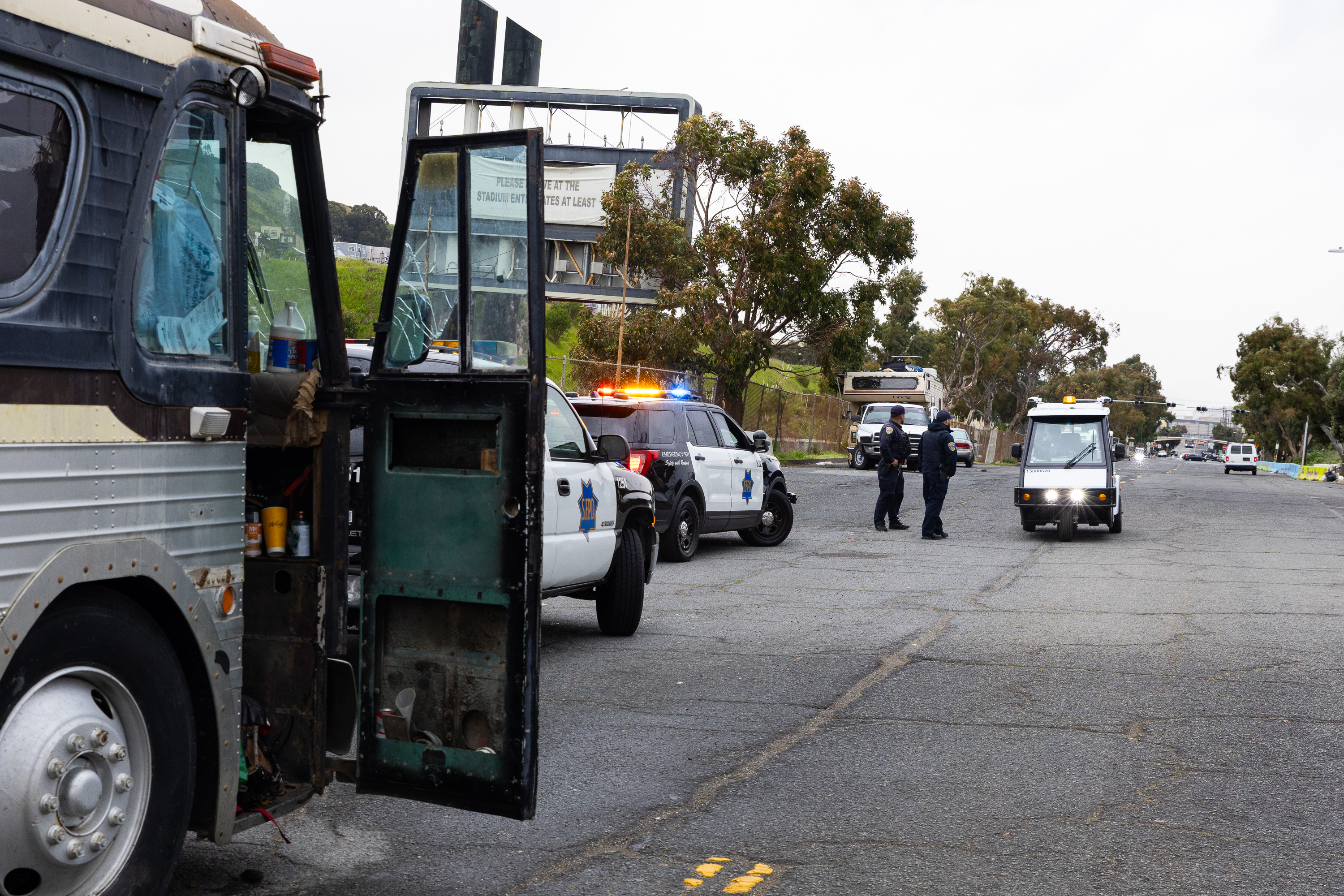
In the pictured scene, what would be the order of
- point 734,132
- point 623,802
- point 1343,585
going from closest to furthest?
point 623,802
point 1343,585
point 734,132

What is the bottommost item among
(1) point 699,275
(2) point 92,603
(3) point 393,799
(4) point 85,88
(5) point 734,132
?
(3) point 393,799

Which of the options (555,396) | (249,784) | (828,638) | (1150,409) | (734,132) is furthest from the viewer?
(1150,409)

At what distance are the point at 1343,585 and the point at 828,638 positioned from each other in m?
7.07

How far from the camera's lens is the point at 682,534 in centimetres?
1430

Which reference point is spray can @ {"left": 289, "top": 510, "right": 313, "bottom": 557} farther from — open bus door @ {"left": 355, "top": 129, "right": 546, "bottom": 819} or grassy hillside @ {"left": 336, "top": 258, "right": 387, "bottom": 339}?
grassy hillside @ {"left": 336, "top": 258, "right": 387, "bottom": 339}

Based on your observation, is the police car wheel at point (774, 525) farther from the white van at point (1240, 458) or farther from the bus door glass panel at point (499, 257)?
the white van at point (1240, 458)

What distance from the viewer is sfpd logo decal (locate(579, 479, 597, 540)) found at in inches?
338

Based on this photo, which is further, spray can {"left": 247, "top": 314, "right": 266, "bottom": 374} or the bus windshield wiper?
the bus windshield wiper

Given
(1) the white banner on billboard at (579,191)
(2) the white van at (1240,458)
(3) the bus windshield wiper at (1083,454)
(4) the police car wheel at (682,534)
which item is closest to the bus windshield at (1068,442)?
(3) the bus windshield wiper at (1083,454)

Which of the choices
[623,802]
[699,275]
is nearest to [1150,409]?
[699,275]

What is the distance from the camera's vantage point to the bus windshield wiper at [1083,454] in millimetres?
18891

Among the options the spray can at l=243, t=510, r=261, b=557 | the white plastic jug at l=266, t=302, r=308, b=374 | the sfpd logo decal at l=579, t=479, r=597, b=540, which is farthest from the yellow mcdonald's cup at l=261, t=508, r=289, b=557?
the sfpd logo decal at l=579, t=479, r=597, b=540

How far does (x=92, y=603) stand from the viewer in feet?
10.8

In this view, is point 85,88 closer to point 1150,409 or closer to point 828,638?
point 828,638
